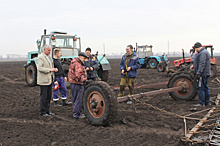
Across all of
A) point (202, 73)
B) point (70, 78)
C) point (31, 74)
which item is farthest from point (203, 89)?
point (31, 74)

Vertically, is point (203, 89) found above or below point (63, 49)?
below

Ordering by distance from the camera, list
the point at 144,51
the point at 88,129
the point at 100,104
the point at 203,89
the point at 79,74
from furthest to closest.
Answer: the point at 144,51 < the point at 203,89 < the point at 79,74 < the point at 100,104 < the point at 88,129

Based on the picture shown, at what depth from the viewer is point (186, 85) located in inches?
251

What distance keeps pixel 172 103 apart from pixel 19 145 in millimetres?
4462

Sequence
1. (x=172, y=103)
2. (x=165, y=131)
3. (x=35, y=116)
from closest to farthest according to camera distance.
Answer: (x=165, y=131) → (x=35, y=116) → (x=172, y=103)

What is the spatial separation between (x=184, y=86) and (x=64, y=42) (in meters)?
6.41

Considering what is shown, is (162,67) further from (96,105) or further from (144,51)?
(96,105)

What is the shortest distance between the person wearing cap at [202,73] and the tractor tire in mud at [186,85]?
443mm

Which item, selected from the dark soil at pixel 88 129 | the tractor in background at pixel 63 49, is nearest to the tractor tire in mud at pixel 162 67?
the tractor in background at pixel 63 49

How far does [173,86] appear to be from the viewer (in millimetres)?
6652

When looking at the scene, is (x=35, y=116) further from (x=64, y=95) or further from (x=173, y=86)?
(x=173, y=86)

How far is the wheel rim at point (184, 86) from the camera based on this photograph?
6376 millimetres

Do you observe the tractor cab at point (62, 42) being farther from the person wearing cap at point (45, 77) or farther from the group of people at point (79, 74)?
the person wearing cap at point (45, 77)

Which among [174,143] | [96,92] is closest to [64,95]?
[96,92]
